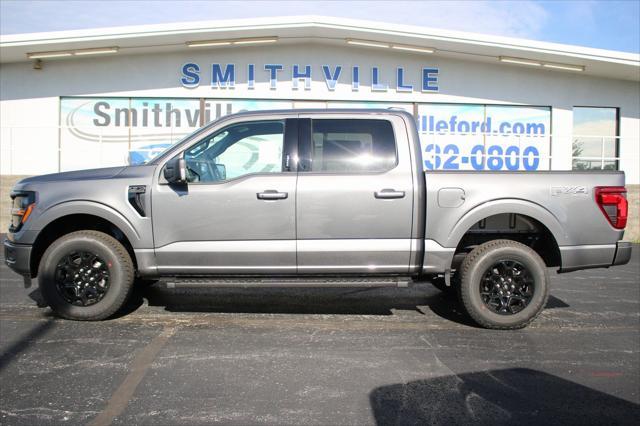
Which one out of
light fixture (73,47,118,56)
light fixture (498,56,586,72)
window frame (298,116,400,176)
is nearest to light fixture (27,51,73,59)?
light fixture (73,47,118,56)

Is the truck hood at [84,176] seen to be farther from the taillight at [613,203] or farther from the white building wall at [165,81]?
the white building wall at [165,81]

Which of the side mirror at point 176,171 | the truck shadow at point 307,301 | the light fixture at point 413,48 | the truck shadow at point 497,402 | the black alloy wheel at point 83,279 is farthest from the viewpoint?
the light fixture at point 413,48

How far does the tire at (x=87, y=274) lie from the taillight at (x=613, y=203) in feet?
14.8

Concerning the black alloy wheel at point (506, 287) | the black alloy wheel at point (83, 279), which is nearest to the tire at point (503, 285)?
the black alloy wheel at point (506, 287)

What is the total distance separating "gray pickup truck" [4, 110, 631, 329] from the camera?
4.67m

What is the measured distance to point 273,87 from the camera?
575 inches

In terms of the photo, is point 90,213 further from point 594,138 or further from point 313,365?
point 594,138

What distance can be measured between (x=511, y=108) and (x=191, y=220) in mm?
13254

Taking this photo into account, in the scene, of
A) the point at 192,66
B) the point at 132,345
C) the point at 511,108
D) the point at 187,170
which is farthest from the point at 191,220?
the point at 511,108

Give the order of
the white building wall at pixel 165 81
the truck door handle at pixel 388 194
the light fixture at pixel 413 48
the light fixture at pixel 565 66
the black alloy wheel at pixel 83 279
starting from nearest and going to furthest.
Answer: the truck door handle at pixel 388 194, the black alloy wheel at pixel 83 279, the light fixture at pixel 413 48, the white building wall at pixel 165 81, the light fixture at pixel 565 66

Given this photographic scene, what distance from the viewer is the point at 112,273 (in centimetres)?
475

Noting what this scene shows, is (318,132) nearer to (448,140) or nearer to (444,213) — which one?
(444,213)

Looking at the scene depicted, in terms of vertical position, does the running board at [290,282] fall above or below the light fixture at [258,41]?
below

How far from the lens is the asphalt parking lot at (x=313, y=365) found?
315 centimetres
